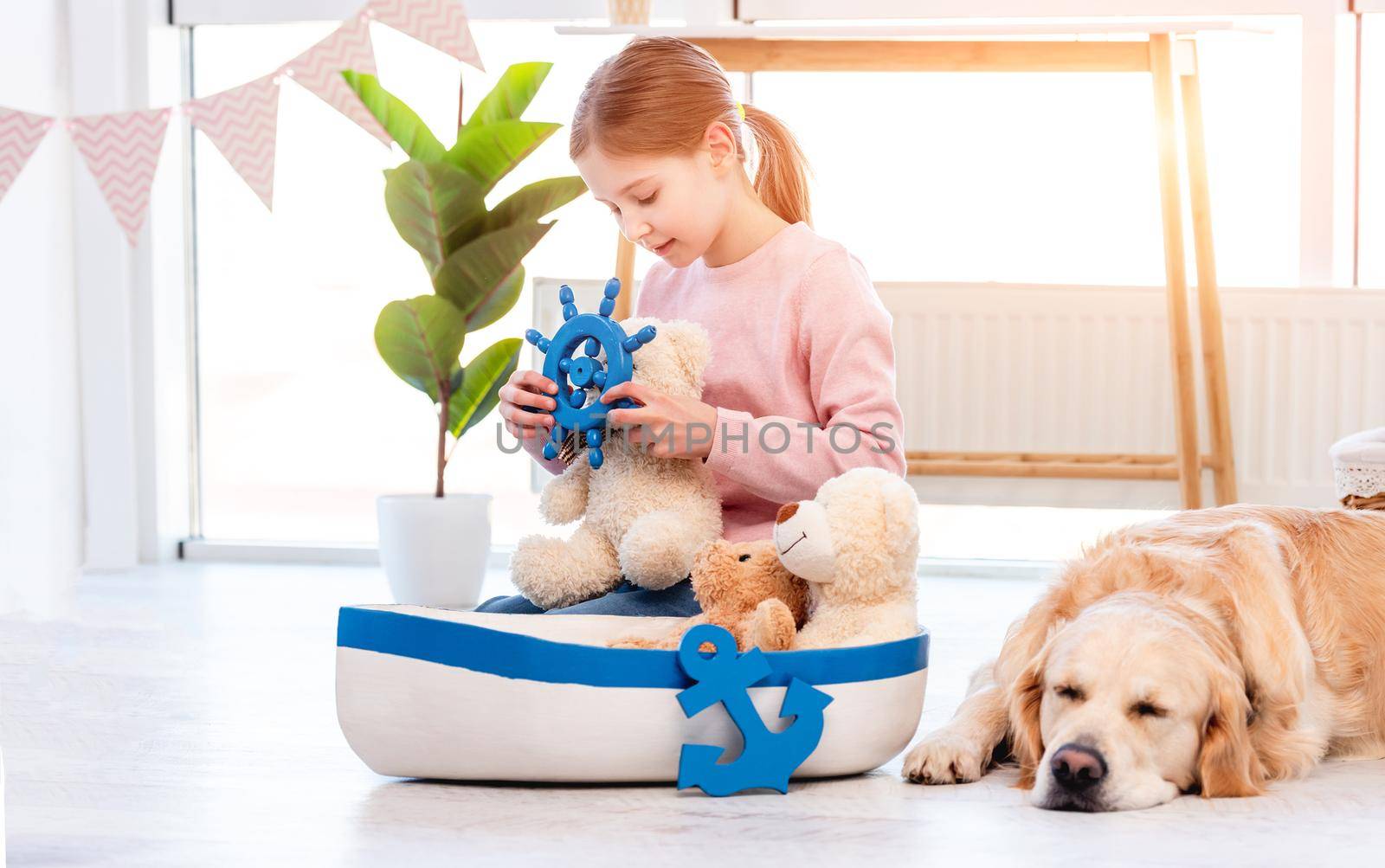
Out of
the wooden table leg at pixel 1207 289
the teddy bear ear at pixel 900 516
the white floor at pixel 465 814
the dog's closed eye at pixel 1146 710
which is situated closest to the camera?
the white floor at pixel 465 814

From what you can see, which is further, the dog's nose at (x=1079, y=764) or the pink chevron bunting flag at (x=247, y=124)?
the pink chevron bunting flag at (x=247, y=124)

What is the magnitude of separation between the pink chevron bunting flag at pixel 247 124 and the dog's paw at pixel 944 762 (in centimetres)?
97

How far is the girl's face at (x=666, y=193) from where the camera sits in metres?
1.51

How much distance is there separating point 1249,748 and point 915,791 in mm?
309

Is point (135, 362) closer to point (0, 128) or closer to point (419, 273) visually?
point (419, 273)

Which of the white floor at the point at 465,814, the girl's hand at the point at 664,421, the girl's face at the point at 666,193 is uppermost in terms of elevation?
the girl's face at the point at 666,193

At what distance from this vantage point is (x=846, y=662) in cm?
126

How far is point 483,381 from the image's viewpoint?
2.75 metres

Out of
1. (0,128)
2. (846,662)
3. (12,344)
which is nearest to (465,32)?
(0,128)

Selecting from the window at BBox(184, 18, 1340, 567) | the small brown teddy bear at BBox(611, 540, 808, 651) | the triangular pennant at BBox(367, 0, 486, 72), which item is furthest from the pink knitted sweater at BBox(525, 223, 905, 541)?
the window at BBox(184, 18, 1340, 567)

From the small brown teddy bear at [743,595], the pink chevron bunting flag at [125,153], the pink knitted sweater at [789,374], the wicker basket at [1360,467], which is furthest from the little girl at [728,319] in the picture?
the wicker basket at [1360,467]

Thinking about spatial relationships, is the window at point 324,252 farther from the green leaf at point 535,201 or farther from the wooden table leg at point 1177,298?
the wooden table leg at point 1177,298

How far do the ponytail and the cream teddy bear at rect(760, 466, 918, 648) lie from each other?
1.55 ft

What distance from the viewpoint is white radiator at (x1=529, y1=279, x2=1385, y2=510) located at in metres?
2.93
